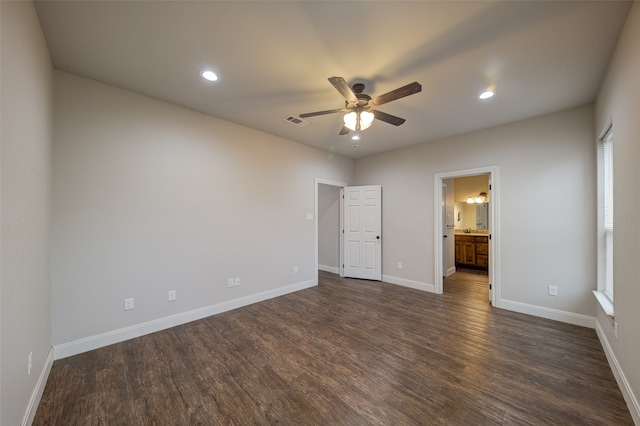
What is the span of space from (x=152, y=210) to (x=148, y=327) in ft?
4.52

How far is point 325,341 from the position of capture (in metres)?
2.68

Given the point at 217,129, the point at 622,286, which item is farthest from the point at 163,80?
the point at 622,286

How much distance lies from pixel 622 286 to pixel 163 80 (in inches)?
179

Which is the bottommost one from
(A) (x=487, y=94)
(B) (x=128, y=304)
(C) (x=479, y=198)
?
(B) (x=128, y=304)

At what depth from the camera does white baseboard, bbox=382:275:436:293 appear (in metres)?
4.41

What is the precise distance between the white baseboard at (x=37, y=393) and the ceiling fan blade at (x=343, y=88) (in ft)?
10.2

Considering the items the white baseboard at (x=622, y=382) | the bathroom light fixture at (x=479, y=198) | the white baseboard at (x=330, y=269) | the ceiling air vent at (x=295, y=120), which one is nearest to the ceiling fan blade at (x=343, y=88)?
the ceiling air vent at (x=295, y=120)

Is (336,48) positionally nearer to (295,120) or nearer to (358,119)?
(358,119)

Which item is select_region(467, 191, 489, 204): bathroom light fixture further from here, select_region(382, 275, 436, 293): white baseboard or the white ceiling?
the white ceiling

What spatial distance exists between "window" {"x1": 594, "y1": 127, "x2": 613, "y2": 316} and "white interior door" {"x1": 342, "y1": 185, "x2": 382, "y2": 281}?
305cm

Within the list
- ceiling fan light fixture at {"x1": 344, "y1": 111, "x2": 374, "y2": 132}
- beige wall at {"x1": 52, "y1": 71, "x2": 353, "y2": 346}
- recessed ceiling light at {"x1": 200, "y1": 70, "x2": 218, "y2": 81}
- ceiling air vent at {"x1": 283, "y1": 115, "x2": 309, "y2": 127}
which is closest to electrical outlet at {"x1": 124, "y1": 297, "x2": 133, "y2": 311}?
beige wall at {"x1": 52, "y1": 71, "x2": 353, "y2": 346}

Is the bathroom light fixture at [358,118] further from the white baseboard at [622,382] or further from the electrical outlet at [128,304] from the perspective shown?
the electrical outlet at [128,304]

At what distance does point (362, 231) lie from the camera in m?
5.32

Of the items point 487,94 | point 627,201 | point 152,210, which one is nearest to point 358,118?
point 487,94
